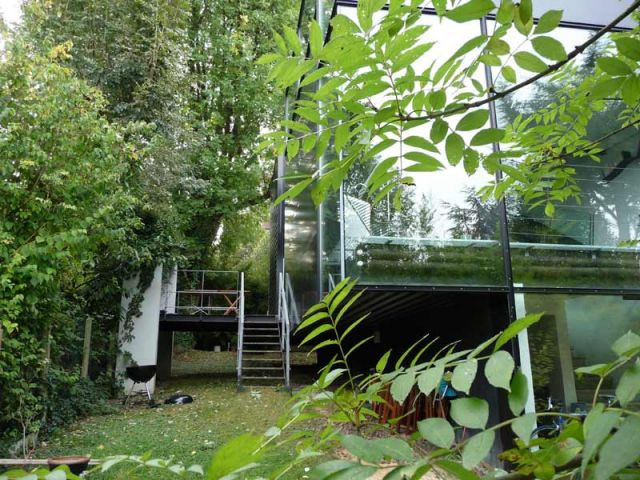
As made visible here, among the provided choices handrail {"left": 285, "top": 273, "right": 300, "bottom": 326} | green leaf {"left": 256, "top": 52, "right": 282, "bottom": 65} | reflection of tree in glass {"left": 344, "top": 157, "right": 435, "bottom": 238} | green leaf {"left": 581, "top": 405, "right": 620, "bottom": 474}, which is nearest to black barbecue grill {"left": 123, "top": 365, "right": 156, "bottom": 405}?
handrail {"left": 285, "top": 273, "right": 300, "bottom": 326}

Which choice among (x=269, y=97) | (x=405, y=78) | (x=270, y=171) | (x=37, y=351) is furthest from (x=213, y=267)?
(x=405, y=78)

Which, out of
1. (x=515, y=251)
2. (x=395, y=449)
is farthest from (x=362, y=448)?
(x=515, y=251)

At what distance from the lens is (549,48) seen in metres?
0.92

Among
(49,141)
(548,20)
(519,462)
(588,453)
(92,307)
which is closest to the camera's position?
(588,453)

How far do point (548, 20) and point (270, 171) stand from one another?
1640 centimetres

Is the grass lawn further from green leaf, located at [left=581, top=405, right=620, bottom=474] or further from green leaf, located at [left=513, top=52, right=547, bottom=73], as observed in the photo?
green leaf, located at [left=581, top=405, right=620, bottom=474]

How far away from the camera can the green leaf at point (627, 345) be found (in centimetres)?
55

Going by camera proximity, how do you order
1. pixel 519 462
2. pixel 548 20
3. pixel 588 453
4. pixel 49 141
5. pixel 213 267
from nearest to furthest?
1. pixel 588 453
2. pixel 519 462
3. pixel 548 20
4. pixel 49 141
5. pixel 213 267

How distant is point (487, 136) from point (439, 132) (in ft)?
0.32

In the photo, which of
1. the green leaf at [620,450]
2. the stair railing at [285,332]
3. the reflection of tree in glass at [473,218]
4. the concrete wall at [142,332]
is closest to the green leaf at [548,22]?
the green leaf at [620,450]

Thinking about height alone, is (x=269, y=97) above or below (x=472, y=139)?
above

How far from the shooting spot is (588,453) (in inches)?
14.6

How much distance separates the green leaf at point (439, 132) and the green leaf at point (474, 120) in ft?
0.16

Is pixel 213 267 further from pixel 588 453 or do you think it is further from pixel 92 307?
pixel 588 453
